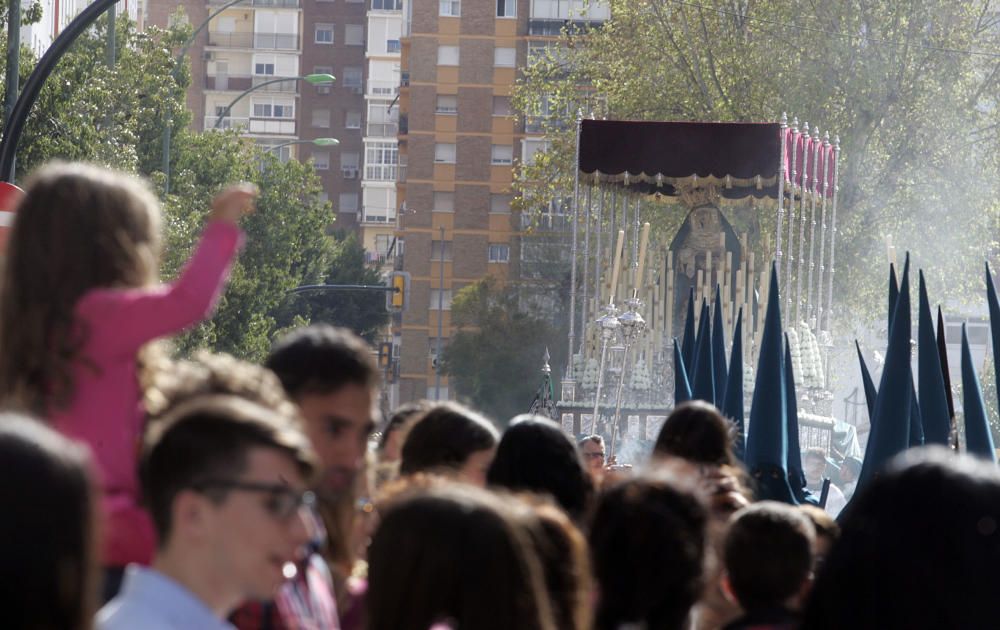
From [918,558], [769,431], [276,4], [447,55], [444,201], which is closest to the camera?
[918,558]

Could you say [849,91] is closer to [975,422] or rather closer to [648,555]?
[975,422]

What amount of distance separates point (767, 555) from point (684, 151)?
1808cm

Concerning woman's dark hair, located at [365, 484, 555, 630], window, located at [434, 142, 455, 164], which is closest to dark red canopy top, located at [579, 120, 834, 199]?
woman's dark hair, located at [365, 484, 555, 630]

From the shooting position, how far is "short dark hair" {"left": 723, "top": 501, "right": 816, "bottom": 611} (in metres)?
4.49

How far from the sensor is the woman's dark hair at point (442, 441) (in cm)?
532

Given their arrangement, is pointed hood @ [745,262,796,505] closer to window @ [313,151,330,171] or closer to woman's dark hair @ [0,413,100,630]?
woman's dark hair @ [0,413,100,630]

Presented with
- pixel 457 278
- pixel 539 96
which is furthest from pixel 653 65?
pixel 457 278

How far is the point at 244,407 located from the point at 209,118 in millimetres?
102148

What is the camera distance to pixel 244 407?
3.19 meters

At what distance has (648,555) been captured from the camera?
3711 millimetres

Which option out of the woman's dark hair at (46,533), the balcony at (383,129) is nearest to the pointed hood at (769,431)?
the woman's dark hair at (46,533)

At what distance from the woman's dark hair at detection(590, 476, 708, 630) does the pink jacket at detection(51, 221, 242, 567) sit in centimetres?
85

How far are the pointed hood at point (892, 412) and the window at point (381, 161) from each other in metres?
93.7

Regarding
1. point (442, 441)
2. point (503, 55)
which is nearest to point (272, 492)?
point (442, 441)
